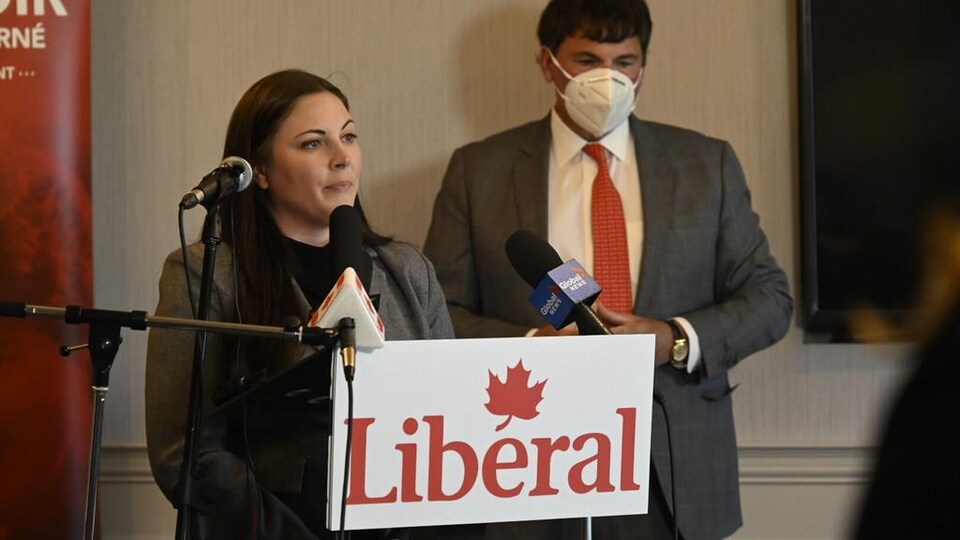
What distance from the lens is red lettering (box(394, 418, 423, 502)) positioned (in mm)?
2031

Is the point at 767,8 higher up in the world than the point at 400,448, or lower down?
higher up

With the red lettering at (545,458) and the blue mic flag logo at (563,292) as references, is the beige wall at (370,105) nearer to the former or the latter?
the blue mic flag logo at (563,292)

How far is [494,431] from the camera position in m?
2.04

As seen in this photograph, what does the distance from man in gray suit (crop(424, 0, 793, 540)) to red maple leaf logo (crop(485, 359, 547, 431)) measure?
47.5 inches

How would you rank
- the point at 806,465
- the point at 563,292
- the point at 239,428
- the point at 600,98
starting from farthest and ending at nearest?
the point at 806,465
the point at 600,98
the point at 239,428
the point at 563,292

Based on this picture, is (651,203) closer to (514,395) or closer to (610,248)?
(610,248)

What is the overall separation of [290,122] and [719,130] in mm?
1661

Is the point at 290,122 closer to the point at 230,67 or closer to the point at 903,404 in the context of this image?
the point at 230,67

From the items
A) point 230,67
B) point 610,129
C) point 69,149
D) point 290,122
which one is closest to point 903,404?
point 290,122

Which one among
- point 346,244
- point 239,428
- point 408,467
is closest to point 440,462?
point 408,467

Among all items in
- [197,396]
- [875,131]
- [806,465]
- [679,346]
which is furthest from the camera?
[806,465]

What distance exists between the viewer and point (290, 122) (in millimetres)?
2646

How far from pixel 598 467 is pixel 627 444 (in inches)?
2.3

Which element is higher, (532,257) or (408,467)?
(532,257)
